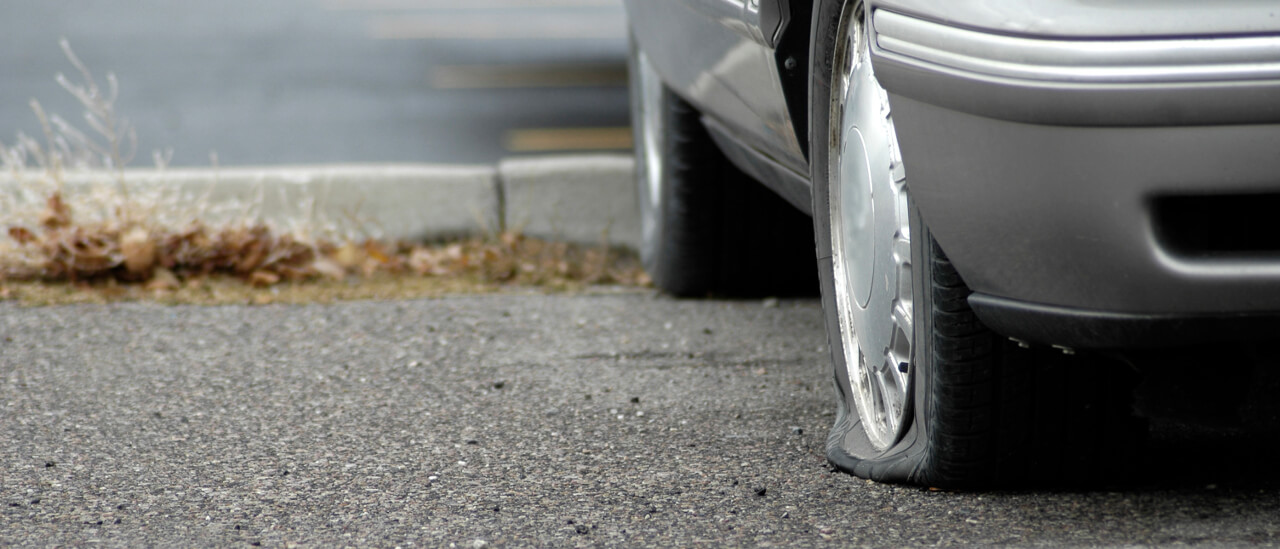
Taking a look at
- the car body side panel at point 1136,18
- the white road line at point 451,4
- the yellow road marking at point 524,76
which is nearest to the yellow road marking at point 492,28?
the white road line at point 451,4

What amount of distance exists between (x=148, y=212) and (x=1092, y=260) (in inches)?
131

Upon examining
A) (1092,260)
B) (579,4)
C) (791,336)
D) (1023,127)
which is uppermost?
(1023,127)

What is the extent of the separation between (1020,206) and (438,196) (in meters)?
3.28

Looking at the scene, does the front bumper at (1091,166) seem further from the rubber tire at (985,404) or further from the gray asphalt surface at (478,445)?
the gray asphalt surface at (478,445)

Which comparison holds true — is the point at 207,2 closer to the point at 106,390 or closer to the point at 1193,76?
the point at 106,390

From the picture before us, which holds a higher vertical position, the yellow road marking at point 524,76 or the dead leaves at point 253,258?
the dead leaves at point 253,258

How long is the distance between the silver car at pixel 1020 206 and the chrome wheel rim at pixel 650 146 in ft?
4.29

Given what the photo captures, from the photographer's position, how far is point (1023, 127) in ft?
5.64

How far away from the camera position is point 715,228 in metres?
4.04

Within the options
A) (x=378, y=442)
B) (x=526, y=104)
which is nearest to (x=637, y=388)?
(x=378, y=442)

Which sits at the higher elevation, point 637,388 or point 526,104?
point 637,388

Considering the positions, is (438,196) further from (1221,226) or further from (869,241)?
(1221,226)

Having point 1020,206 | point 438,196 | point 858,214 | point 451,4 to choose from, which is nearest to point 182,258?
point 438,196

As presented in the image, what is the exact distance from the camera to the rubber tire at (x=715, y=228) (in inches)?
154
